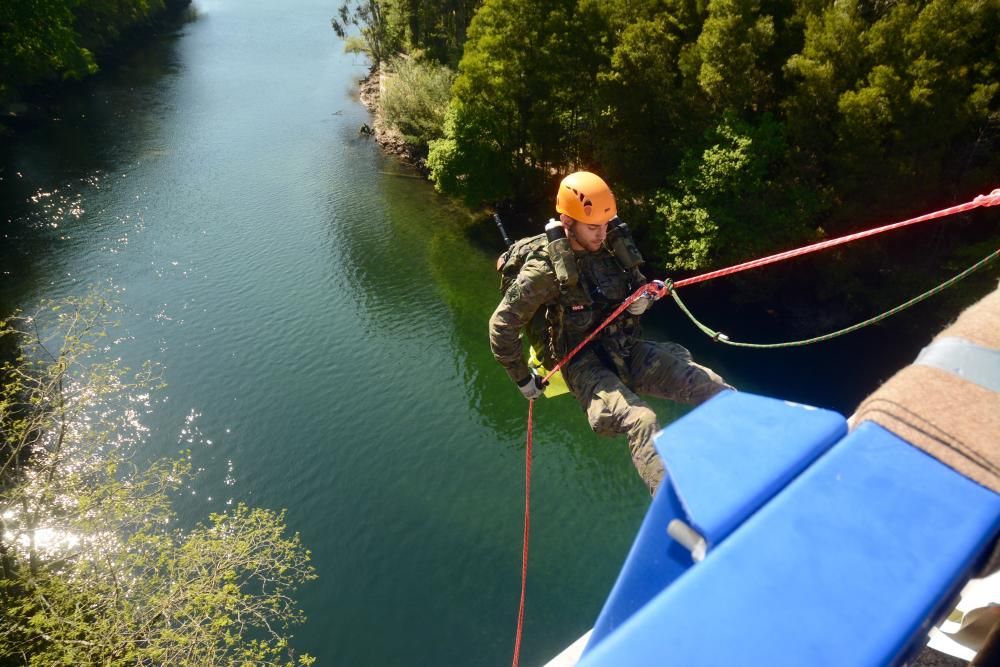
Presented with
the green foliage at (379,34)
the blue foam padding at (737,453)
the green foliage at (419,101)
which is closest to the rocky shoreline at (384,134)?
the green foliage at (419,101)

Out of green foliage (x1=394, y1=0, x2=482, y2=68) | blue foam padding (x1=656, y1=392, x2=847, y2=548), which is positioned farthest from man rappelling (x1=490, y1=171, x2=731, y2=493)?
green foliage (x1=394, y1=0, x2=482, y2=68)

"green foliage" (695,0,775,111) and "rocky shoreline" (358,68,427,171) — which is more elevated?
"green foliage" (695,0,775,111)

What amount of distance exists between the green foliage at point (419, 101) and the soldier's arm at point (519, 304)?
23044 mm

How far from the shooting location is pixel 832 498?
4.06 feet

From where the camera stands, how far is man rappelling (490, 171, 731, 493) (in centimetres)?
512

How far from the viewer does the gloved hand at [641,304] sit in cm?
517

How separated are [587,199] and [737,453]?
3932mm

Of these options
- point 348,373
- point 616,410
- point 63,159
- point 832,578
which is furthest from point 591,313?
point 63,159

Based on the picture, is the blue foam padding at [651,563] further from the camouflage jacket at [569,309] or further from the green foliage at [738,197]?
the green foliage at [738,197]

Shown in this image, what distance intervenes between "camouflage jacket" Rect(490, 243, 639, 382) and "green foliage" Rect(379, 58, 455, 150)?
2292 cm

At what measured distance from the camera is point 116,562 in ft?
35.4

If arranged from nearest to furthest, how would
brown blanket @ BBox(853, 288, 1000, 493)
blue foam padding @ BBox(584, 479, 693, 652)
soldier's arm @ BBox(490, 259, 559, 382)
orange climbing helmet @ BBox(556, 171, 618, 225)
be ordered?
brown blanket @ BBox(853, 288, 1000, 493), blue foam padding @ BBox(584, 479, 693, 652), orange climbing helmet @ BBox(556, 171, 618, 225), soldier's arm @ BBox(490, 259, 559, 382)

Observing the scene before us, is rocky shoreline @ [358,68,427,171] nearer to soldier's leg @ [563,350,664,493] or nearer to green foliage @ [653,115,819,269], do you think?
green foliage @ [653,115,819,269]

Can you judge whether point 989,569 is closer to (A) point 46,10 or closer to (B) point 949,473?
(B) point 949,473
